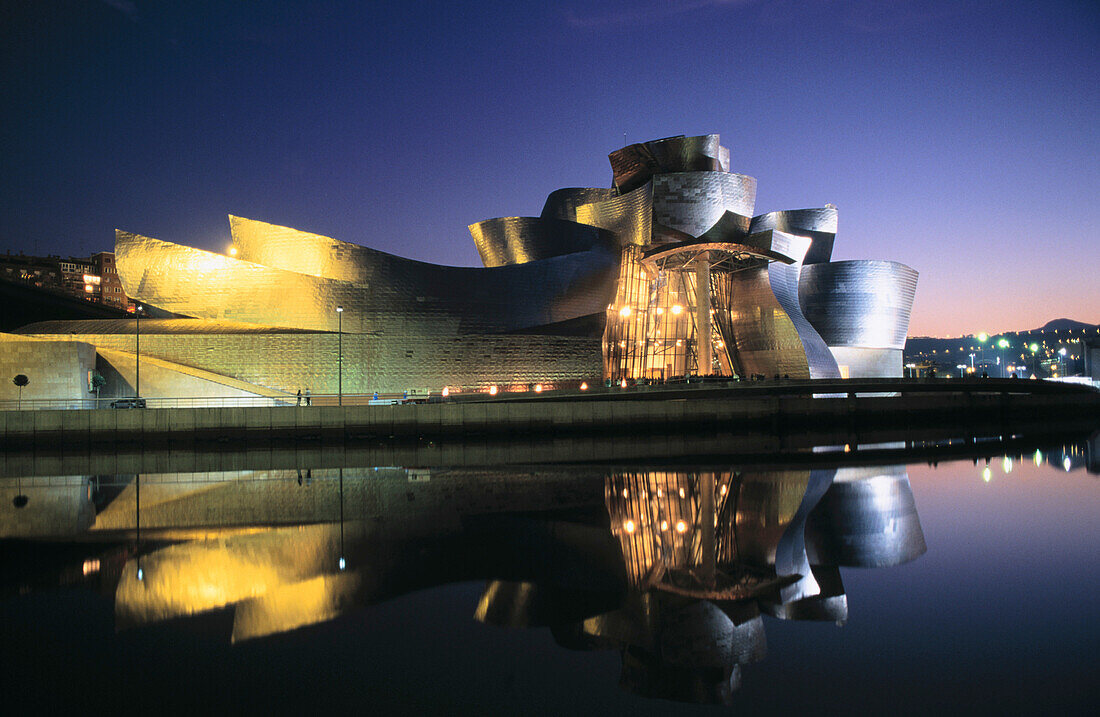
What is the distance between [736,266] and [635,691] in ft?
104

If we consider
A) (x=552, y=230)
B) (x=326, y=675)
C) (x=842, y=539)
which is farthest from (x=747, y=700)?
(x=552, y=230)

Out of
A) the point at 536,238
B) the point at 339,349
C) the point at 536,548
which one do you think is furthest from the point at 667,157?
the point at 536,548

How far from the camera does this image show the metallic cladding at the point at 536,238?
102 ft

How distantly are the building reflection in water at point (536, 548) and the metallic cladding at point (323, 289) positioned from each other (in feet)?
40.2

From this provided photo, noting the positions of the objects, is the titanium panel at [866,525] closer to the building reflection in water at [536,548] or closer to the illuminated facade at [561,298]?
the building reflection in water at [536,548]

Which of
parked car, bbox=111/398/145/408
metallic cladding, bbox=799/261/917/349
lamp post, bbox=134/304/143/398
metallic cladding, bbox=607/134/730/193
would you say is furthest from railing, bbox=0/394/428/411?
metallic cladding, bbox=799/261/917/349

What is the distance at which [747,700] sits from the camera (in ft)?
14.8

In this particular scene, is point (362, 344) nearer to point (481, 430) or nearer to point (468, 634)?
point (481, 430)

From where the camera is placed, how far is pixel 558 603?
21.2ft

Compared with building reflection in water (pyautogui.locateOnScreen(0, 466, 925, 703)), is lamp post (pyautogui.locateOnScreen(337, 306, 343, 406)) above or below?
above

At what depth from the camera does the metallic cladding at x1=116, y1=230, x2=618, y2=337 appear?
84.9ft

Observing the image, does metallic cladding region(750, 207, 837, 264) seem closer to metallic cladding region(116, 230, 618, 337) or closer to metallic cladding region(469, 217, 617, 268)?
metallic cladding region(469, 217, 617, 268)

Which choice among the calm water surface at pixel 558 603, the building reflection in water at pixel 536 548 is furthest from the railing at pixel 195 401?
the calm water surface at pixel 558 603

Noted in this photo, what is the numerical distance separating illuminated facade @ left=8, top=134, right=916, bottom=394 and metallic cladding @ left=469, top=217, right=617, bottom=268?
7 centimetres
